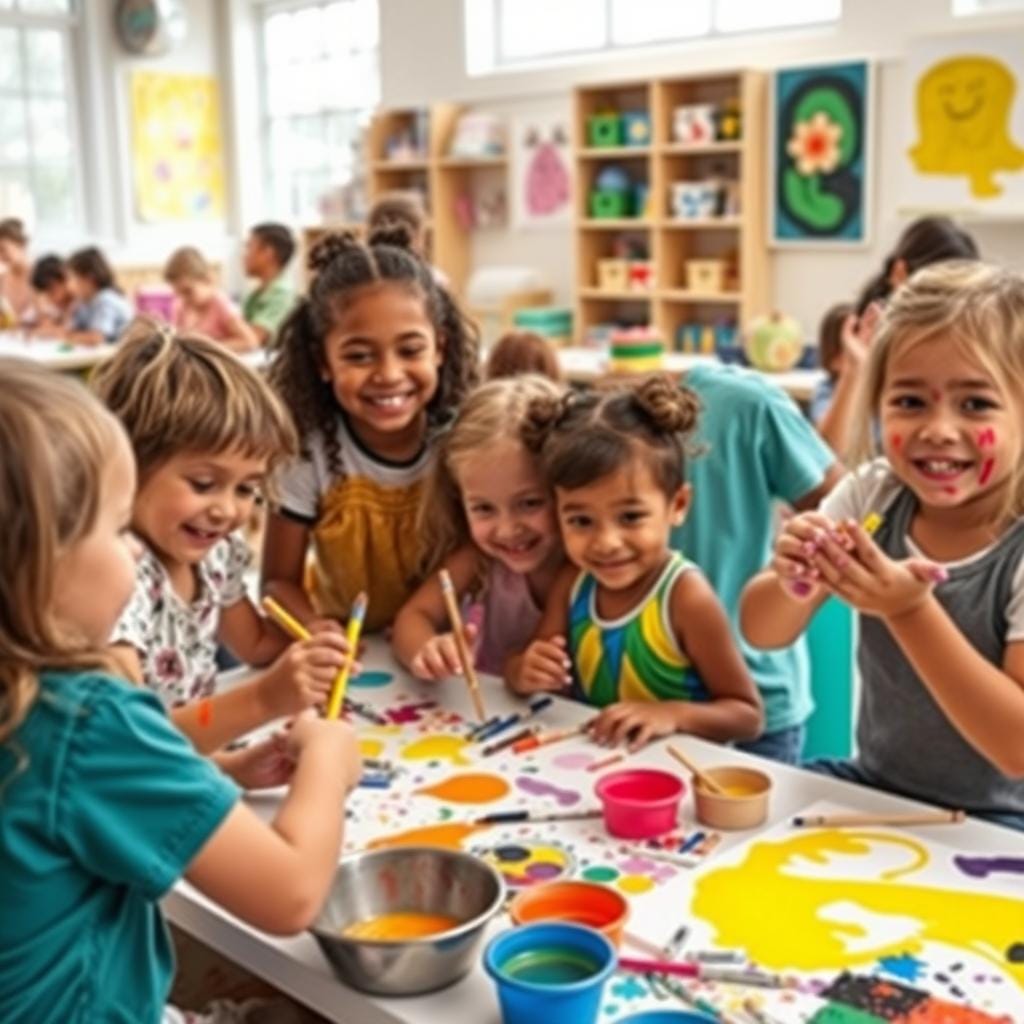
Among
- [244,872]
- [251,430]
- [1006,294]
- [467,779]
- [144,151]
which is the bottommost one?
[467,779]

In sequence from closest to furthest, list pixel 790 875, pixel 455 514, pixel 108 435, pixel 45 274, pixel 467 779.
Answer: pixel 108 435
pixel 790 875
pixel 467 779
pixel 455 514
pixel 45 274

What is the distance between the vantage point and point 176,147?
855 centimetres

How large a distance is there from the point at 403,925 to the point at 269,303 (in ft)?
16.9

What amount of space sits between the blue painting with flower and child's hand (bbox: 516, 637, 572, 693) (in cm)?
406

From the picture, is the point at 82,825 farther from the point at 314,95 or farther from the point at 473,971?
the point at 314,95

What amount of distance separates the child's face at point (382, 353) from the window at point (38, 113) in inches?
271

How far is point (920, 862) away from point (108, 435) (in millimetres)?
754

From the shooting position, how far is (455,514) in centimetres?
179

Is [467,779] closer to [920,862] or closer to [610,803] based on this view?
[610,803]

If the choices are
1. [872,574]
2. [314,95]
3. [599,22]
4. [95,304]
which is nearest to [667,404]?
[872,574]

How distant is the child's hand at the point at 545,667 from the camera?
151cm

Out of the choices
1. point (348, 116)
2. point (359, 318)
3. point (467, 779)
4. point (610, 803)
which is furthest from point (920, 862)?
point (348, 116)

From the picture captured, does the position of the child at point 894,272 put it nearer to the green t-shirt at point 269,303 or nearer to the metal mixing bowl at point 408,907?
the metal mixing bowl at point 408,907

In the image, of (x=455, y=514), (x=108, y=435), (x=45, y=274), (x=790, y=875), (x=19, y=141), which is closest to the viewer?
(x=108, y=435)
